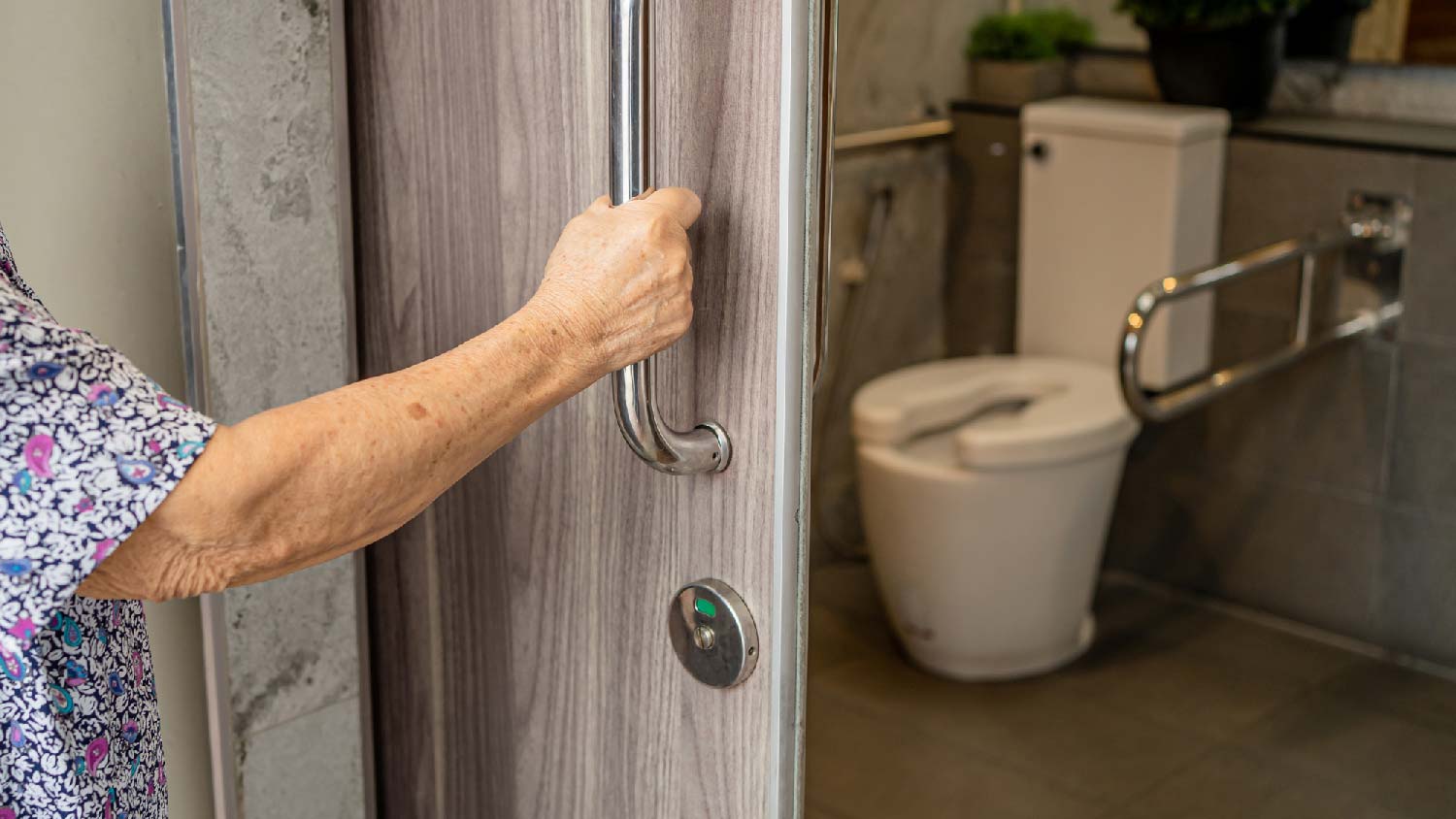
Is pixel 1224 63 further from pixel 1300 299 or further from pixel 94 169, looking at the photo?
pixel 94 169

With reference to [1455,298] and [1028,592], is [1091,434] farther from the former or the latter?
[1455,298]

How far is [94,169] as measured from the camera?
1.00 meters

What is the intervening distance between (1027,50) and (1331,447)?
2.81 ft

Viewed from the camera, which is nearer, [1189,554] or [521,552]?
[521,552]

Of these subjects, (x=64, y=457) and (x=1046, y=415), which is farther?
(x=1046, y=415)

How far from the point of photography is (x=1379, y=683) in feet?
7.65

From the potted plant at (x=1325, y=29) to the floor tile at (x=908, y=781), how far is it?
4.16ft

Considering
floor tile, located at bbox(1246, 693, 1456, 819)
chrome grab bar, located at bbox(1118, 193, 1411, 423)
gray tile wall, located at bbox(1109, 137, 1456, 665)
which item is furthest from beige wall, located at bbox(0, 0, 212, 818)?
gray tile wall, located at bbox(1109, 137, 1456, 665)

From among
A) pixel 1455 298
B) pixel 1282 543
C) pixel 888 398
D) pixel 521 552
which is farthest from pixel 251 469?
pixel 1282 543

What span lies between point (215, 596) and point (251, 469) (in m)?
0.44

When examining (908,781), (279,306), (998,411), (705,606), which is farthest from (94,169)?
(998,411)

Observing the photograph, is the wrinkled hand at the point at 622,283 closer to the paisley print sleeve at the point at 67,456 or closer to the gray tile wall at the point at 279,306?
the paisley print sleeve at the point at 67,456

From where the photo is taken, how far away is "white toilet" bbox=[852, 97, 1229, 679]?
220cm

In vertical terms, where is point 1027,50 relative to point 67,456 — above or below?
above
